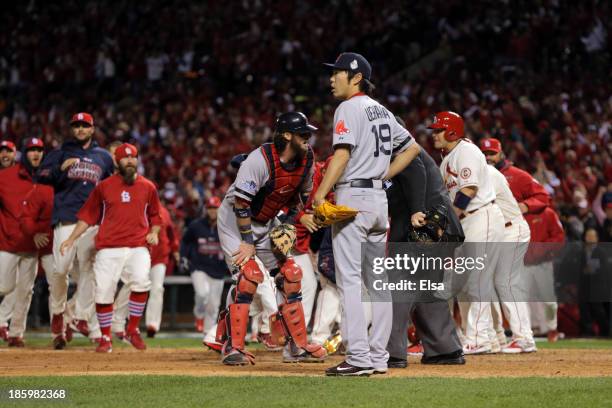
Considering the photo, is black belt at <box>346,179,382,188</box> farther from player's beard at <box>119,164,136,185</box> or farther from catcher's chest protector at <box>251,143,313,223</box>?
player's beard at <box>119,164,136,185</box>

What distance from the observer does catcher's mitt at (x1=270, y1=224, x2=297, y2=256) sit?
941cm

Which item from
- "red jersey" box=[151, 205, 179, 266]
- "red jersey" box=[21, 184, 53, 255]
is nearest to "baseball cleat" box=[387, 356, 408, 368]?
"red jersey" box=[21, 184, 53, 255]

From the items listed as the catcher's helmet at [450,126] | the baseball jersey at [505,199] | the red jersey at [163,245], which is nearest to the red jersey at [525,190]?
the baseball jersey at [505,199]

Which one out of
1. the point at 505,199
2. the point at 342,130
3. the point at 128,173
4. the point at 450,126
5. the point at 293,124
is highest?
the point at 450,126

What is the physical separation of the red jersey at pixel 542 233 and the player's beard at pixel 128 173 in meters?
5.84

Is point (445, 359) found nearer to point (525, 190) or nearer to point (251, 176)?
point (251, 176)

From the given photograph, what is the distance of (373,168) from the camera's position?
785 cm

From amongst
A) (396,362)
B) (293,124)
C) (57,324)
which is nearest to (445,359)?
(396,362)

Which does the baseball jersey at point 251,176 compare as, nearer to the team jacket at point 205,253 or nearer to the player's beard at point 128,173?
the player's beard at point 128,173

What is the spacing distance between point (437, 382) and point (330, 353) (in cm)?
357

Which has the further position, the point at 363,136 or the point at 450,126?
the point at 450,126

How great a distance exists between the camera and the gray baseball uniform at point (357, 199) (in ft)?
25.5

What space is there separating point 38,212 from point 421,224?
6.13 meters

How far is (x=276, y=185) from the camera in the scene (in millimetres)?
9422
